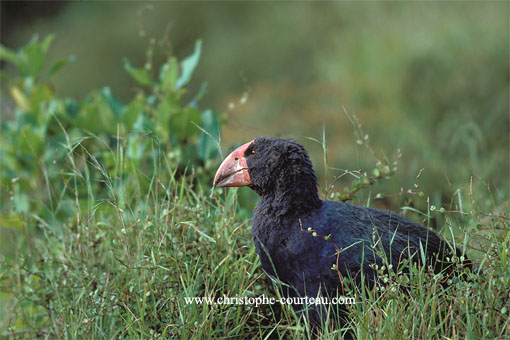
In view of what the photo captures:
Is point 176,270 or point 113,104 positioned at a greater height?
point 113,104

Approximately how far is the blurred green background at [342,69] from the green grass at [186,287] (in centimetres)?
117

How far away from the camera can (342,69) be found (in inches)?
301

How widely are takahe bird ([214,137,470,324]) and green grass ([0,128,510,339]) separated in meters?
0.09

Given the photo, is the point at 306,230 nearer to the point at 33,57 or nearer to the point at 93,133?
the point at 93,133

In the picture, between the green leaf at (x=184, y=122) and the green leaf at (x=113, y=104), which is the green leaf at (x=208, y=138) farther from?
the green leaf at (x=113, y=104)

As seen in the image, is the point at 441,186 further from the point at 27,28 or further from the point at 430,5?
the point at 27,28

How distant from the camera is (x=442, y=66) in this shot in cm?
647

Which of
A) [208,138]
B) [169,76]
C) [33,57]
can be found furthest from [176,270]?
[33,57]

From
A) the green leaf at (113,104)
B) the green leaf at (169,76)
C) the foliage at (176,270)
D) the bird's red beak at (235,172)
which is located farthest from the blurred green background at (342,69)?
the bird's red beak at (235,172)

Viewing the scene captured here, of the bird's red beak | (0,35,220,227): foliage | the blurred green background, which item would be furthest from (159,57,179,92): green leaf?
the bird's red beak

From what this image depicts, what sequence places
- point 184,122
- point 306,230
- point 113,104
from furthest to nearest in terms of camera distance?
1. point 113,104
2. point 184,122
3. point 306,230

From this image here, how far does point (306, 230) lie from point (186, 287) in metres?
0.56

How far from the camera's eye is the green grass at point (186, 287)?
2123mm

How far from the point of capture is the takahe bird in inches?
90.2
